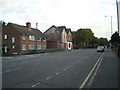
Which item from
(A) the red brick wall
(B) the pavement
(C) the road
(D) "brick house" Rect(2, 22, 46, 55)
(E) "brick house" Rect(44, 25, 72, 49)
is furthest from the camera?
(E) "brick house" Rect(44, 25, 72, 49)

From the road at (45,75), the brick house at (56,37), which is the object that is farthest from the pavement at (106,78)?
the brick house at (56,37)

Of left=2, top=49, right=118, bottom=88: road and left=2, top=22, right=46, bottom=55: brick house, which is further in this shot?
left=2, top=22, right=46, bottom=55: brick house

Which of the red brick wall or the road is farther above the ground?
the red brick wall

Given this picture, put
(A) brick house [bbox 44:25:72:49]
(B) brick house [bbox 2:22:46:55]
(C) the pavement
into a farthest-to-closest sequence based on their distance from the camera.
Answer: (A) brick house [bbox 44:25:72:49]
(B) brick house [bbox 2:22:46:55]
(C) the pavement

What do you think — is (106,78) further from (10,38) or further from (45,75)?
(10,38)

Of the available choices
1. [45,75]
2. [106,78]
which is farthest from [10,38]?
[106,78]

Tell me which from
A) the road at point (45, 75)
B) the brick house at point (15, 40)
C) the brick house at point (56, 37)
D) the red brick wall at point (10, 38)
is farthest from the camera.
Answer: the brick house at point (56, 37)

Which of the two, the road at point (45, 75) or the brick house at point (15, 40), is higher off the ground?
the brick house at point (15, 40)

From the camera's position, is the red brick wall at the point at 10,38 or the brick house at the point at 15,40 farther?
the red brick wall at the point at 10,38

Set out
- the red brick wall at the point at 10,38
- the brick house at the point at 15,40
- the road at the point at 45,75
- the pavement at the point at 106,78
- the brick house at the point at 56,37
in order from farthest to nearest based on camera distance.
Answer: the brick house at the point at 56,37
the red brick wall at the point at 10,38
the brick house at the point at 15,40
the road at the point at 45,75
the pavement at the point at 106,78

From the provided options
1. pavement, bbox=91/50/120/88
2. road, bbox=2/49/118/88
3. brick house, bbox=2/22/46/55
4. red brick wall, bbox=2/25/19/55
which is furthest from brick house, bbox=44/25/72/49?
pavement, bbox=91/50/120/88

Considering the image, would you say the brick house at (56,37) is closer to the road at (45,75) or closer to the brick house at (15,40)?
the brick house at (15,40)

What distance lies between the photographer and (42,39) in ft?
205

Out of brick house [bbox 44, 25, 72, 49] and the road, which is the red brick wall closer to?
brick house [bbox 44, 25, 72, 49]
